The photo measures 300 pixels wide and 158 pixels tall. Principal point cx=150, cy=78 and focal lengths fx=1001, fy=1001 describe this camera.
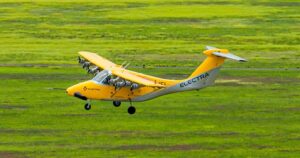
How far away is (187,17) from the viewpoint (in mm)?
125438

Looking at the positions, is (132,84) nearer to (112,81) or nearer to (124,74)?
(124,74)

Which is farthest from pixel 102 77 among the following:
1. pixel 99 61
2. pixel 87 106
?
pixel 99 61

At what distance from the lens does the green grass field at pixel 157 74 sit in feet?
180

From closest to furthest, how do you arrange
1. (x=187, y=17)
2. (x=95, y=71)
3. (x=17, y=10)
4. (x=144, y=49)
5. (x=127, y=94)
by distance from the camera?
(x=127, y=94) < (x=95, y=71) < (x=144, y=49) < (x=187, y=17) < (x=17, y=10)

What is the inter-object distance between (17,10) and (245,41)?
139 ft

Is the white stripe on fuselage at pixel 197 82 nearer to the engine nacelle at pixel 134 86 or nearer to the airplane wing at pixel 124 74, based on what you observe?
the airplane wing at pixel 124 74

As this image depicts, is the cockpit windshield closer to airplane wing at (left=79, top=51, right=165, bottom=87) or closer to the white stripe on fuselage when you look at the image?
airplane wing at (left=79, top=51, right=165, bottom=87)

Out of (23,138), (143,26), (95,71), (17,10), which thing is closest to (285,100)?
(95,71)

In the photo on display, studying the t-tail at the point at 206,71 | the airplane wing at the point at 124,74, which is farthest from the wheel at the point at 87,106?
the t-tail at the point at 206,71

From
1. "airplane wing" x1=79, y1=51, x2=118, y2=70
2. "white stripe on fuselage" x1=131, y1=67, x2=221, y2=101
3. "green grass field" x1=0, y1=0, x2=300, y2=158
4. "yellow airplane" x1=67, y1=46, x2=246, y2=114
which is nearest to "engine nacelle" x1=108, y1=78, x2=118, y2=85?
"yellow airplane" x1=67, y1=46, x2=246, y2=114

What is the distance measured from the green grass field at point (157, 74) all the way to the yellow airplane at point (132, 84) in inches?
52.7

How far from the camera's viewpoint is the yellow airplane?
60.8 metres

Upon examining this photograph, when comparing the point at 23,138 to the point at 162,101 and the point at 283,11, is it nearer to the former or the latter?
the point at 162,101

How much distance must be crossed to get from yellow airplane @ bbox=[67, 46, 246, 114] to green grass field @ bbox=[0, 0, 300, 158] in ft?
4.40
